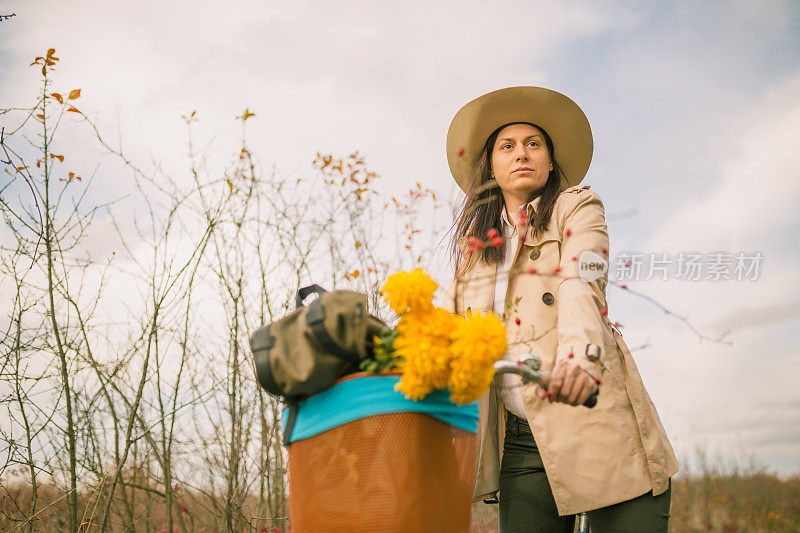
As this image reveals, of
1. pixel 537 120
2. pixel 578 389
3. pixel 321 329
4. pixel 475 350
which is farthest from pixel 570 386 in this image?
pixel 537 120

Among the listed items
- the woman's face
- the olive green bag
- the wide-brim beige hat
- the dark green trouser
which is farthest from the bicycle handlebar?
the wide-brim beige hat

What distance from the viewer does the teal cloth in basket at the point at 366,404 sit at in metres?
1.20

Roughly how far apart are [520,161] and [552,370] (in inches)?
34.3

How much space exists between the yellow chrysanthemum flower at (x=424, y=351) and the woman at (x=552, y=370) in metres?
0.36

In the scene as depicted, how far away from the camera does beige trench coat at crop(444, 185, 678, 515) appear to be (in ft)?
5.62

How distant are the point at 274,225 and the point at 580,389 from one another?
10.1 feet

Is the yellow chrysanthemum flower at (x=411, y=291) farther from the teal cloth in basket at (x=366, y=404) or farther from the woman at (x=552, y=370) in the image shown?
the woman at (x=552, y=370)

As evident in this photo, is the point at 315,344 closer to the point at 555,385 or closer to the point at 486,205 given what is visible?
the point at 555,385

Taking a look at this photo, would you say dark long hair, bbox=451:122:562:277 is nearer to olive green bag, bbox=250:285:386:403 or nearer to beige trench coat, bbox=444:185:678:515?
beige trench coat, bbox=444:185:678:515

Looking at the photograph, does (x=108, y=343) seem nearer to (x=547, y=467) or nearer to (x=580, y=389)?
(x=547, y=467)

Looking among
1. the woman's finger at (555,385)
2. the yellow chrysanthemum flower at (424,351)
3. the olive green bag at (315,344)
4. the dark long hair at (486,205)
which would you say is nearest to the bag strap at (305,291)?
the olive green bag at (315,344)

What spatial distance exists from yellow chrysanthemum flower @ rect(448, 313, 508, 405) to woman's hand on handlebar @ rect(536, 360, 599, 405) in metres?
0.20

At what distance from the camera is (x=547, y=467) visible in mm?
1787

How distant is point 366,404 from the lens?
1202mm
